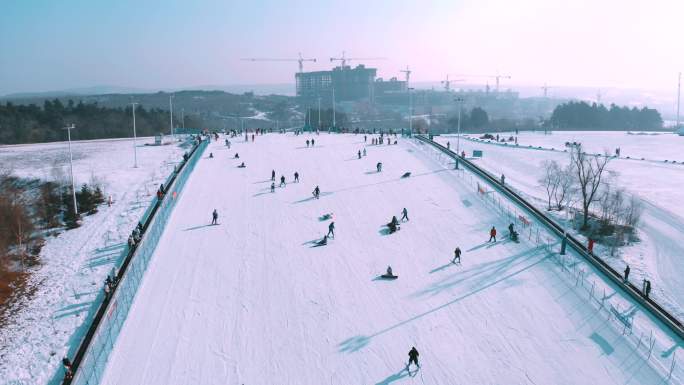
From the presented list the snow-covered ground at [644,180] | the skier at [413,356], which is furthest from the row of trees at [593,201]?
the skier at [413,356]

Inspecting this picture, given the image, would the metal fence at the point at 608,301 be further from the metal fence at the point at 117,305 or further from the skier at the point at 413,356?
the metal fence at the point at 117,305

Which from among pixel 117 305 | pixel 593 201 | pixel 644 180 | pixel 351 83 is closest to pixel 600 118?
pixel 644 180

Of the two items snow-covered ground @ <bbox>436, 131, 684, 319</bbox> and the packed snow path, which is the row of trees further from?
the packed snow path

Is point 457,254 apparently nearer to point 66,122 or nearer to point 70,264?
point 70,264

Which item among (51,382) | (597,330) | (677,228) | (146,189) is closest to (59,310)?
(51,382)

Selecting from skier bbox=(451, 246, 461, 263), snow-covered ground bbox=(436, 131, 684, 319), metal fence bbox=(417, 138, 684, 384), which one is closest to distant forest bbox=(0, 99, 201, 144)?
snow-covered ground bbox=(436, 131, 684, 319)
